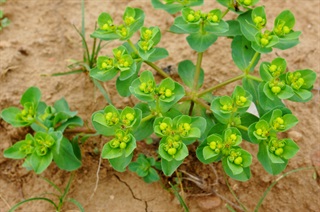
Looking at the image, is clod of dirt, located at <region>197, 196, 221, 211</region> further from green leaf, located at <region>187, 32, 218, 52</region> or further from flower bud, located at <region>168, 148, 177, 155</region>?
green leaf, located at <region>187, 32, 218, 52</region>

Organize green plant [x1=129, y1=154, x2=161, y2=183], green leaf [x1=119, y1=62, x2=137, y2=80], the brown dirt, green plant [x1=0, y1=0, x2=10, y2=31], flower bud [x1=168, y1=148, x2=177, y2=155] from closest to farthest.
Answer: flower bud [x1=168, y1=148, x2=177, y2=155] < green leaf [x1=119, y1=62, x2=137, y2=80] < green plant [x1=129, y1=154, x2=161, y2=183] < the brown dirt < green plant [x1=0, y1=0, x2=10, y2=31]

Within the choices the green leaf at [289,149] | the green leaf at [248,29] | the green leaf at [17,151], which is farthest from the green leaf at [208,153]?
the green leaf at [17,151]

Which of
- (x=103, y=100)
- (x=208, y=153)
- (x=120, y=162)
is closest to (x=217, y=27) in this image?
(x=208, y=153)

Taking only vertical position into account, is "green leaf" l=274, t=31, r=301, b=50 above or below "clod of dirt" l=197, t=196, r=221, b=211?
above

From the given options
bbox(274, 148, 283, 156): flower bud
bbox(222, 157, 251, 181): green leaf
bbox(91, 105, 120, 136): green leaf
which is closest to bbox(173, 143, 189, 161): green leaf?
bbox(222, 157, 251, 181): green leaf

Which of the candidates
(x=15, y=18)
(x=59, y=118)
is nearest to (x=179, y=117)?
(x=59, y=118)

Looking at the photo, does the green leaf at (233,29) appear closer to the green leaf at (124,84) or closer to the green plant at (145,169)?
the green leaf at (124,84)
